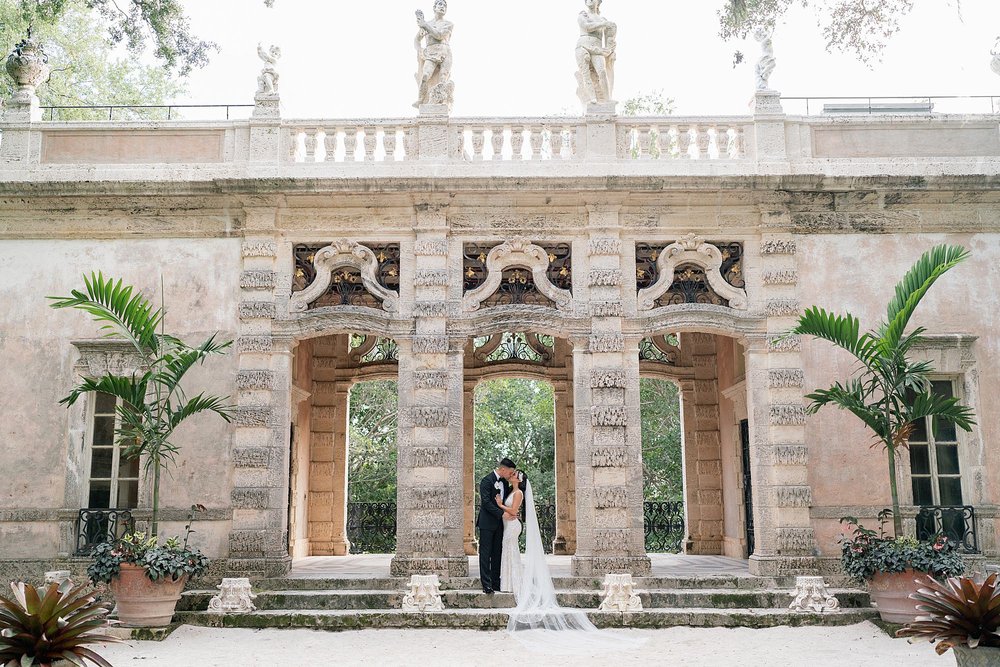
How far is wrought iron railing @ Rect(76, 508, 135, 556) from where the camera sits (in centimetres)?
1041

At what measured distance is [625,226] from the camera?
10.9 m

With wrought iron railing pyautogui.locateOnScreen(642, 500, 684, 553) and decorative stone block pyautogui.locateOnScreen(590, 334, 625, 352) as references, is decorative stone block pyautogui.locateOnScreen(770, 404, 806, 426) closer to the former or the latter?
decorative stone block pyautogui.locateOnScreen(590, 334, 625, 352)

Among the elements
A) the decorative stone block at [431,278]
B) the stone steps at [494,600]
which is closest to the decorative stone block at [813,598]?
the stone steps at [494,600]

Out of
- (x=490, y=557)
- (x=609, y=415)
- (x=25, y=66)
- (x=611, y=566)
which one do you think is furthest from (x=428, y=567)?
(x=25, y=66)

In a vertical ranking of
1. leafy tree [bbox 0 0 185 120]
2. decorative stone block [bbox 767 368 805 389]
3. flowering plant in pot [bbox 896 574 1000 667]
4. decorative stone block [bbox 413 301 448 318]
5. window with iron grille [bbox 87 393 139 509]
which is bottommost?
flowering plant in pot [bbox 896 574 1000 667]

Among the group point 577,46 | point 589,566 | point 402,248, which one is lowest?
point 589,566

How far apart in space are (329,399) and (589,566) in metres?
5.71

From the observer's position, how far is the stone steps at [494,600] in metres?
9.47

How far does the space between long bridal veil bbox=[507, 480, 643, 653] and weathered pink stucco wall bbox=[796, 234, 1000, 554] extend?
3.23m

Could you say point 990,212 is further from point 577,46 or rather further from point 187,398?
point 187,398

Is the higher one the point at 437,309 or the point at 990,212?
the point at 990,212

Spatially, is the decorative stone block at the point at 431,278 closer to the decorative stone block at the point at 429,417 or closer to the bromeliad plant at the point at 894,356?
the decorative stone block at the point at 429,417

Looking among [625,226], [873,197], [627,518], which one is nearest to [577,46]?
[625,226]

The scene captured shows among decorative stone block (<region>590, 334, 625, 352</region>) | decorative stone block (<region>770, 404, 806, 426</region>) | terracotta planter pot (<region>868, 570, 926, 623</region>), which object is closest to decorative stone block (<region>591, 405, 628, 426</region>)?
decorative stone block (<region>590, 334, 625, 352</region>)
